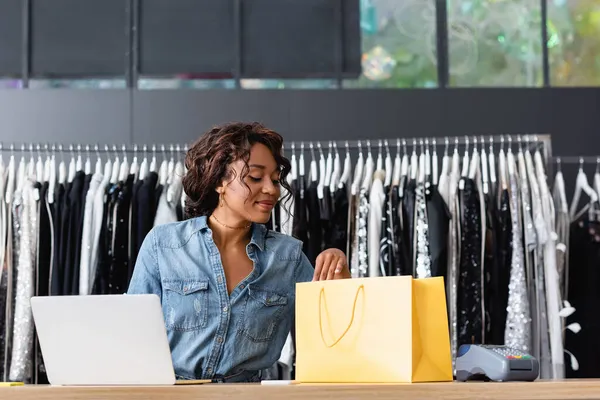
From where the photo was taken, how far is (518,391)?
1420mm

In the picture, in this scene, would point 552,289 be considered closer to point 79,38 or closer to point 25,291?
point 25,291

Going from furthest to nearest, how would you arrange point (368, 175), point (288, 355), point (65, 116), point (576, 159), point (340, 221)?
1. point (65, 116)
2. point (576, 159)
3. point (368, 175)
4. point (340, 221)
5. point (288, 355)

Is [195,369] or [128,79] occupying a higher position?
[128,79]

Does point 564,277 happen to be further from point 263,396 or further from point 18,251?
point 263,396

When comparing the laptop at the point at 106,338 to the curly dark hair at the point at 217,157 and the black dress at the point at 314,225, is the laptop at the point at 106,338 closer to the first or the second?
the curly dark hair at the point at 217,157

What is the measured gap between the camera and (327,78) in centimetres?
543

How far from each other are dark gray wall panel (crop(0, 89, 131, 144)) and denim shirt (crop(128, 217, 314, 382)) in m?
2.90

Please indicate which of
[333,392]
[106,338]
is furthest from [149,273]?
[333,392]

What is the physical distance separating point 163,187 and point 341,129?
1.37m

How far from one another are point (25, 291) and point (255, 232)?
6.62ft

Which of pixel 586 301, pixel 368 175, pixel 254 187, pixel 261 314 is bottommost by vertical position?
pixel 586 301

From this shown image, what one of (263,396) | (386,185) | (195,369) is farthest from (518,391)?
(386,185)

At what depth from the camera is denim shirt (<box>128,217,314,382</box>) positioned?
7.28 feet

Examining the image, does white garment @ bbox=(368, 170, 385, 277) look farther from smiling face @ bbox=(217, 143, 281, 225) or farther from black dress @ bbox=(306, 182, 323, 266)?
smiling face @ bbox=(217, 143, 281, 225)
